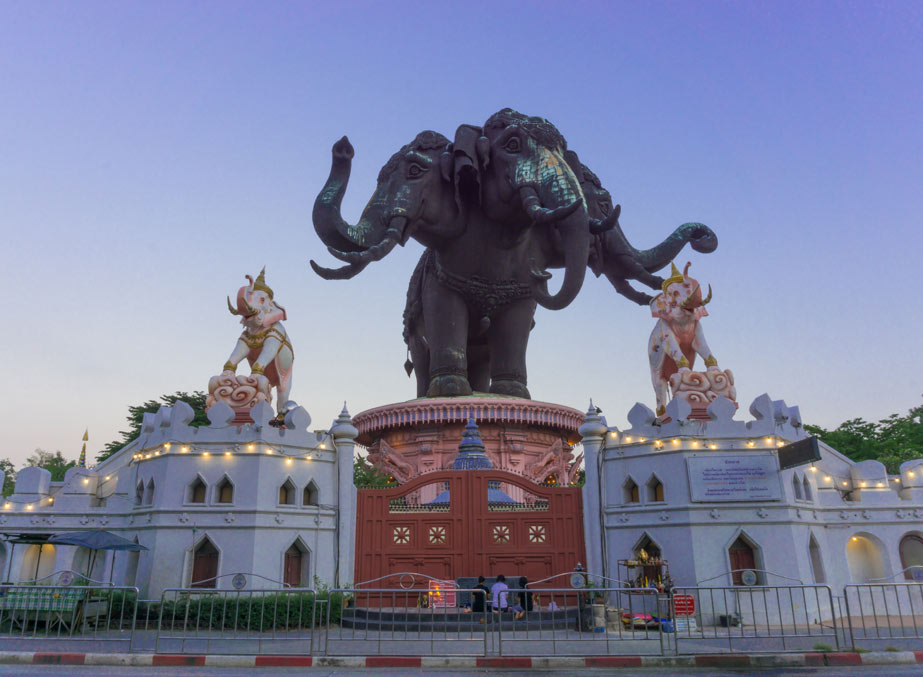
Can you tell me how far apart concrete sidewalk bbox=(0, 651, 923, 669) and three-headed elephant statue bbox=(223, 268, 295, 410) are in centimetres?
861

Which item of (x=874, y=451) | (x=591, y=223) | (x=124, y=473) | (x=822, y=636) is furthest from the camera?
(x=874, y=451)

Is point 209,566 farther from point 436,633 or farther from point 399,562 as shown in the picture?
point 436,633

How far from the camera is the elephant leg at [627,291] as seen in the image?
25047 millimetres

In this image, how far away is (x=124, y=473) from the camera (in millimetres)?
17703

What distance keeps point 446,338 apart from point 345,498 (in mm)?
9433

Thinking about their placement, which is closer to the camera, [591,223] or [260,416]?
[260,416]

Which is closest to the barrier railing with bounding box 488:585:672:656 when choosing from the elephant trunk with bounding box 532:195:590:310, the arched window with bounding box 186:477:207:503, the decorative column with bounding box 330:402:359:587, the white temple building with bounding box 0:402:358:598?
the decorative column with bounding box 330:402:359:587

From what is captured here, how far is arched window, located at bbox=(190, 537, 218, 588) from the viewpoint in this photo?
14.8 metres

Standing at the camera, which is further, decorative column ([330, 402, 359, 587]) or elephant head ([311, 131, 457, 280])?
elephant head ([311, 131, 457, 280])

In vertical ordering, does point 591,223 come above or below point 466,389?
above

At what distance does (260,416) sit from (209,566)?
130 inches

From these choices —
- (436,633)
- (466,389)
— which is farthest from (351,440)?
(466,389)

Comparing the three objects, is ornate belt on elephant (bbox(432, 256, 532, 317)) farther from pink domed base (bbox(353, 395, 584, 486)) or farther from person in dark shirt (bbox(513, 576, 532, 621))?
person in dark shirt (bbox(513, 576, 532, 621))

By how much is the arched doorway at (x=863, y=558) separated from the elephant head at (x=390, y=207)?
14.0 m
